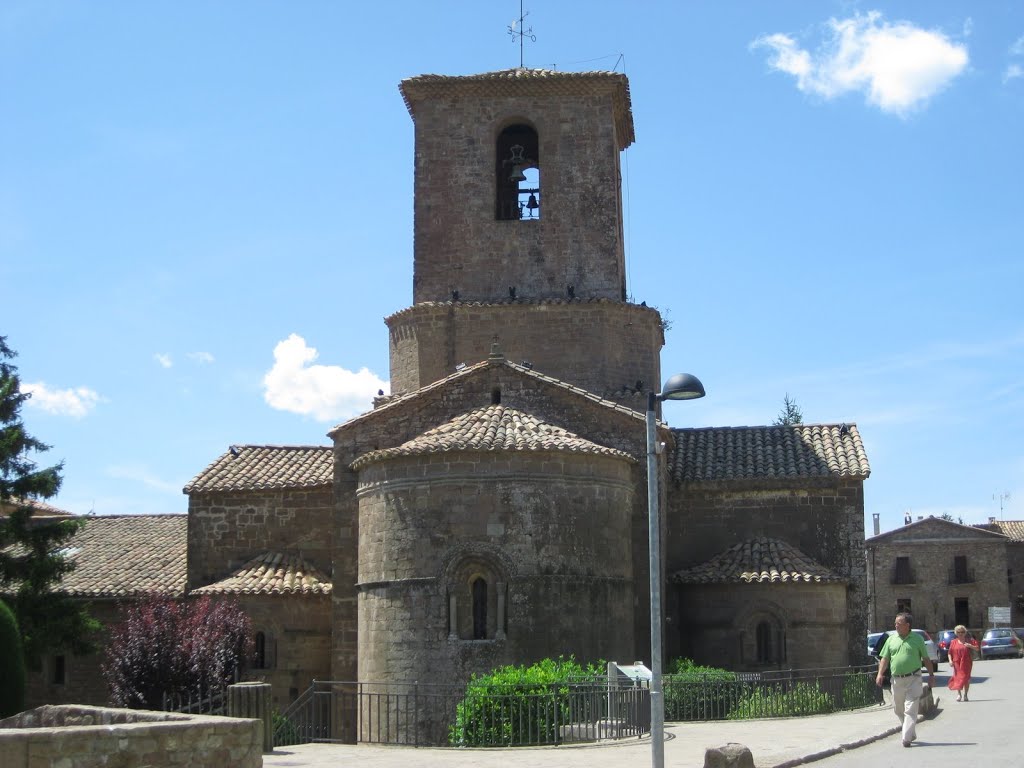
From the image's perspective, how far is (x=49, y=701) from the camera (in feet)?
87.1

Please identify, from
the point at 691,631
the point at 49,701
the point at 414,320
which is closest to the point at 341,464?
the point at 414,320

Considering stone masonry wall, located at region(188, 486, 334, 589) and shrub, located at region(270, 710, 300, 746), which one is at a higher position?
stone masonry wall, located at region(188, 486, 334, 589)

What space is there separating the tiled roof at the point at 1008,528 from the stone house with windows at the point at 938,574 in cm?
55

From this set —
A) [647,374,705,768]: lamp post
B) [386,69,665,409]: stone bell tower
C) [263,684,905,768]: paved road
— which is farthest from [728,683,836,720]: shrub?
[386,69,665,409]: stone bell tower

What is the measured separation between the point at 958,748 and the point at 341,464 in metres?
12.8

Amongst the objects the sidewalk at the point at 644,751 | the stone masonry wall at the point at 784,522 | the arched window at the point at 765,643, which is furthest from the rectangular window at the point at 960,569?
the sidewalk at the point at 644,751

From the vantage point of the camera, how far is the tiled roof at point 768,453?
83.0 ft

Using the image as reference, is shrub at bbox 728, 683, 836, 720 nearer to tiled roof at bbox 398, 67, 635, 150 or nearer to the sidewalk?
the sidewalk

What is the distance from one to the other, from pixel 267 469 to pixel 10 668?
7939 millimetres

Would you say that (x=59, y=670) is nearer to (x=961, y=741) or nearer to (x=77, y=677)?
(x=77, y=677)

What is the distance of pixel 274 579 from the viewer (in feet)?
79.8

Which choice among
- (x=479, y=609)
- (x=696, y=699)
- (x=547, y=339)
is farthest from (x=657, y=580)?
(x=547, y=339)

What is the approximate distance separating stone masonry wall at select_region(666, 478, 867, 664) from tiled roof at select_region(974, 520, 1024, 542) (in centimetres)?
3281

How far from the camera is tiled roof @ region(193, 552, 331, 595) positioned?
2386cm
